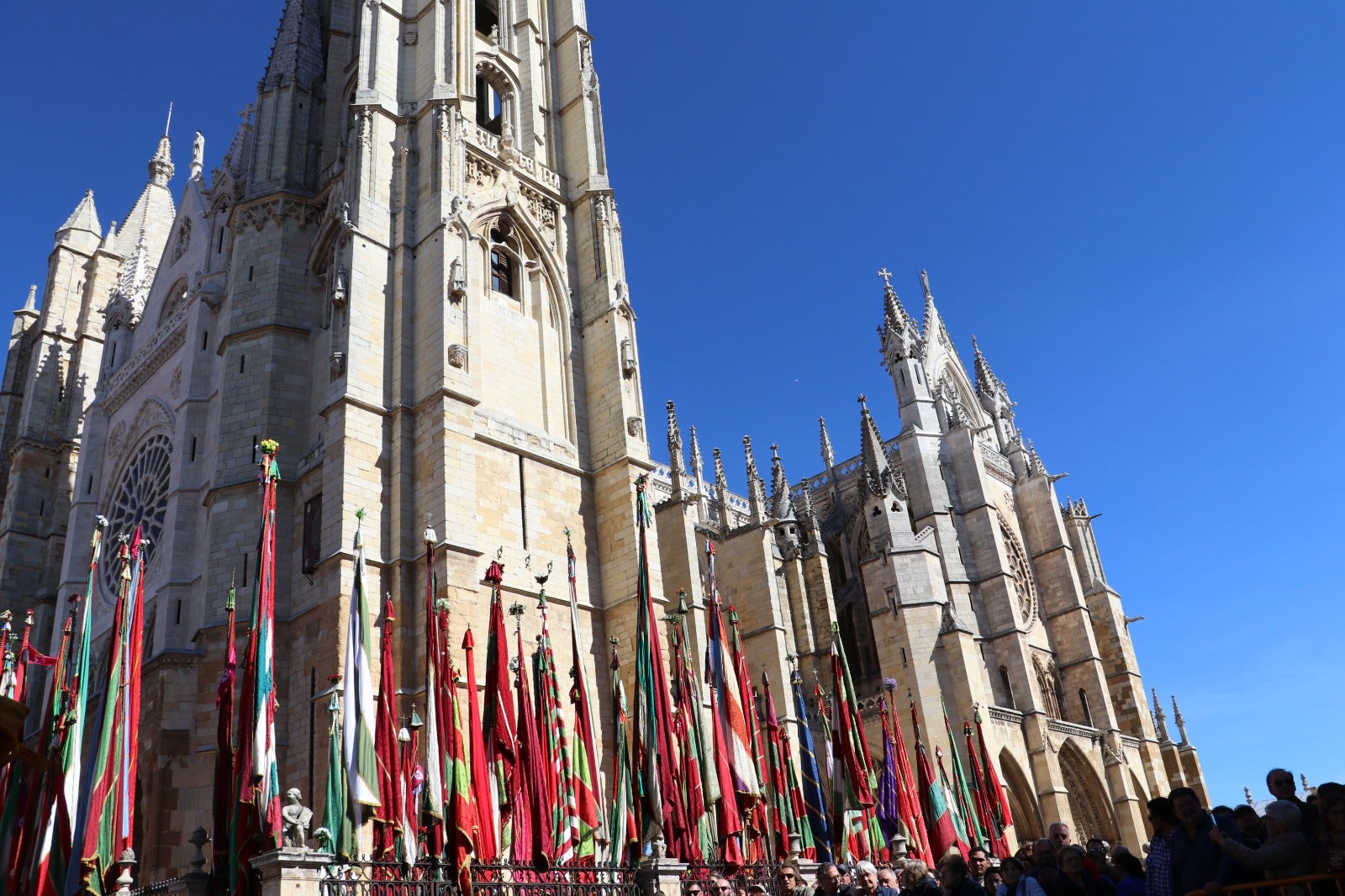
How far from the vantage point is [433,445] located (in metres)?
16.8

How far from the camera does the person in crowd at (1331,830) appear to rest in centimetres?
494

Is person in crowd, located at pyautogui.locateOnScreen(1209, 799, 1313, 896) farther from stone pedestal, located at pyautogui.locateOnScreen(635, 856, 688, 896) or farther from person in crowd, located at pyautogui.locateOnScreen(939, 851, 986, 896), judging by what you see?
stone pedestal, located at pyautogui.locateOnScreen(635, 856, 688, 896)

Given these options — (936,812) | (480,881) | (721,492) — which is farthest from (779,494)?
(480,881)

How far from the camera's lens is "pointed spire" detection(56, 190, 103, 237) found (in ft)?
111

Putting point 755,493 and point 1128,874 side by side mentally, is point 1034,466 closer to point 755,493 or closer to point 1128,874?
point 755,493

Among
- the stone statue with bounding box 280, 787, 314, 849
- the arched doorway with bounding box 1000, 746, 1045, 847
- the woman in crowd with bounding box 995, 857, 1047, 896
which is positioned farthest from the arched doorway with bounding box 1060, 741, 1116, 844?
the stone statue with bounding box 280, 787, 314, 849

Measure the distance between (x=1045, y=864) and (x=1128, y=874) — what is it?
0.50 meters

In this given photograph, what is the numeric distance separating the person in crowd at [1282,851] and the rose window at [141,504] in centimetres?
1966

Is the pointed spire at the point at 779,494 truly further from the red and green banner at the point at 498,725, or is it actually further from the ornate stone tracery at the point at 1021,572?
the red and green banner at the point at 498,725

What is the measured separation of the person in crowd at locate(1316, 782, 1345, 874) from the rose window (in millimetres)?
19935

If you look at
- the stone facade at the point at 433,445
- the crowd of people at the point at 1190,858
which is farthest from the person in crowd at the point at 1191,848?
the stone facade at the point at 433,445

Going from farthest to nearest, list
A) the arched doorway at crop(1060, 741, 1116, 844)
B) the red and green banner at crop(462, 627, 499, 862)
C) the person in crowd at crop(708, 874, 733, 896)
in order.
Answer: the arched doorway at crop(1060, 741, 1116, 844)
the red and green banner at crop(462, 627, 499, 862)
the person in crowd at crop(708, 874, 733, 896)

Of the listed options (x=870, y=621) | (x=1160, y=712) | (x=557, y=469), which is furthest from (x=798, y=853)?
(x=1160, y=712)

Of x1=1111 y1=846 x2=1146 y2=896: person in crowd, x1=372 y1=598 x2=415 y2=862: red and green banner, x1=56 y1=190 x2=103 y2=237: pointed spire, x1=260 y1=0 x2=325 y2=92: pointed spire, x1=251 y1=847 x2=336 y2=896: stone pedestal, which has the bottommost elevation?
x1=1111 y1=846 x2=1146 y2=896: person in crowd
